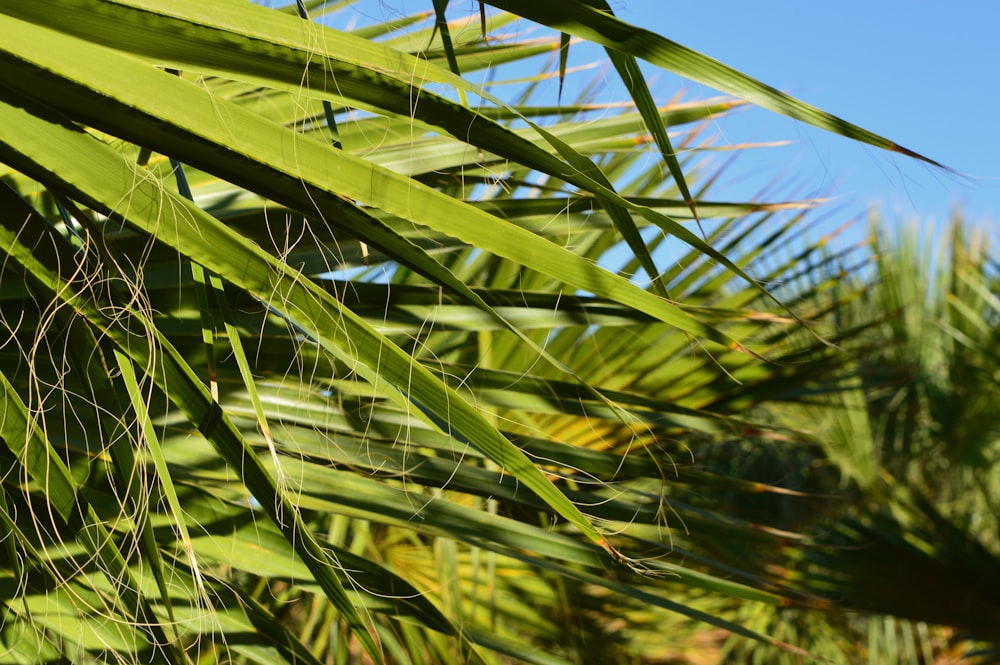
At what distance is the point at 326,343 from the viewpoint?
48 centimetres

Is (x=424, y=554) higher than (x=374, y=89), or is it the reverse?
(x=374, y=89)

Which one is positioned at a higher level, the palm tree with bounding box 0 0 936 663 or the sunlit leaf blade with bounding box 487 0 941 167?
the sunlit leaf blade with bounding box 487 0 941 167

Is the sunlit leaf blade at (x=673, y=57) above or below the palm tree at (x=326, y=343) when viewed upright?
above

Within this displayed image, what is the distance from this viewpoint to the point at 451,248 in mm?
939

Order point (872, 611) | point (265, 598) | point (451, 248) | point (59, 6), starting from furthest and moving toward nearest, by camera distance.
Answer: point (872, 611), point (265, 598), point (451, 248), point (59, 6)

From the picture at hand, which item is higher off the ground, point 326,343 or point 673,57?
point 673,57

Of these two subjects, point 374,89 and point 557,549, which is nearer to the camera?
point 374,89

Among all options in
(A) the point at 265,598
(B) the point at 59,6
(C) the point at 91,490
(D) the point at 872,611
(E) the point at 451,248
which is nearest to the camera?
(B) the point at 59,6

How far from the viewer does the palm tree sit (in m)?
0.42

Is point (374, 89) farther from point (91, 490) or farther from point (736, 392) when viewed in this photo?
point (736, 392)

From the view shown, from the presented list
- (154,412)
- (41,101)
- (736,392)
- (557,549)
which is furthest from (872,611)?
(41,101)

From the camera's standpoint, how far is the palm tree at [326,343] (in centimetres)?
42

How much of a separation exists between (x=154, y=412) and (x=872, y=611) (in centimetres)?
143

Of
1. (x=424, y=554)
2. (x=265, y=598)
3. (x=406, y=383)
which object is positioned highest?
(x=406, y=383)
